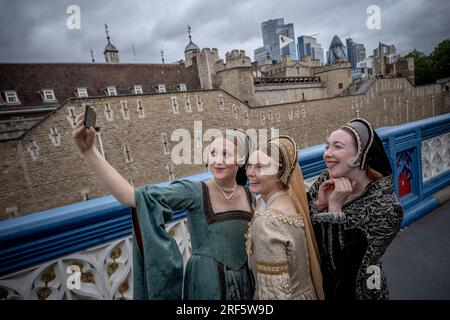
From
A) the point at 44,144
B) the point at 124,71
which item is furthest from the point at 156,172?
the point at 124,71

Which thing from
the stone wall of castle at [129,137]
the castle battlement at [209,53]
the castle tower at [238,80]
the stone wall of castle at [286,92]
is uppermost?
the castle battlement at [209,53]

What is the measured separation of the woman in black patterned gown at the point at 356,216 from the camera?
4.38ft

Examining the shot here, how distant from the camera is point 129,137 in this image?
18.2 metres

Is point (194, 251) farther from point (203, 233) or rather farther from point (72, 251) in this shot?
point (72, 251)

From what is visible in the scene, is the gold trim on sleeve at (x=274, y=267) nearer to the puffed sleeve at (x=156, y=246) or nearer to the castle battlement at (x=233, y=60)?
the puffed sleeve at (x=156, y=246)

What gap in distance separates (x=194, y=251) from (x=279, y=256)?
0.48 meters

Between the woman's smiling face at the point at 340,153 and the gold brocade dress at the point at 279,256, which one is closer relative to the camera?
the gold brocade dress at the point at 279,256

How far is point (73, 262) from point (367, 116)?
112 feet

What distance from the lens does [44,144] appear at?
1535cm

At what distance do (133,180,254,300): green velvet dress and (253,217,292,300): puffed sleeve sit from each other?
8.9 inches

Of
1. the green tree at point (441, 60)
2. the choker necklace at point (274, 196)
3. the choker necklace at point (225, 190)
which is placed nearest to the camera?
the choker necklace at point (274, 196)

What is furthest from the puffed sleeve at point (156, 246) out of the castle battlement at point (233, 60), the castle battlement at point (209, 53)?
the castle battlement at point (209, 53)

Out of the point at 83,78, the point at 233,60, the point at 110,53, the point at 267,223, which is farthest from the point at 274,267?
the point at 110,53
